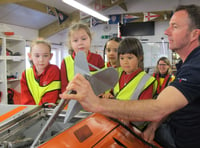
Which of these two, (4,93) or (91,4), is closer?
(4,93)

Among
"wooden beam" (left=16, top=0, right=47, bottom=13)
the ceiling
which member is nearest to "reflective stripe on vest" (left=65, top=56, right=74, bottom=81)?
the ceiling

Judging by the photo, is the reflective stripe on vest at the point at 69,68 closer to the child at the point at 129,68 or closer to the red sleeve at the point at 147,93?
the child at the point at 129,68

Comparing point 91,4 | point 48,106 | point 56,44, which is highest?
point 91,4

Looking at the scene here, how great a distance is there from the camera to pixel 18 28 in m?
6.46

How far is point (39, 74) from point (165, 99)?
4.07 ft

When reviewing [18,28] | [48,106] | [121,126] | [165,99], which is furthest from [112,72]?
[18,28]

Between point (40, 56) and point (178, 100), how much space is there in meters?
1.31

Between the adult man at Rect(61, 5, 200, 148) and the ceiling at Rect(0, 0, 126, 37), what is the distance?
15.0 feet

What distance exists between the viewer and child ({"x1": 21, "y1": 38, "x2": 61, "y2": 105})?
175 centimetres

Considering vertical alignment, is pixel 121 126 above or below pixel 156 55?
below

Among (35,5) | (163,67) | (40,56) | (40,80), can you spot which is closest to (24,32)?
(35,5)

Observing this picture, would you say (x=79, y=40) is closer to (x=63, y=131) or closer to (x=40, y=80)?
(x=40, y=80)

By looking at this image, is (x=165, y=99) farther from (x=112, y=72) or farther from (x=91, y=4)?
(x=91, y=4)

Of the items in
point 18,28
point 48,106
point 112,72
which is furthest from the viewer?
point 18,28
